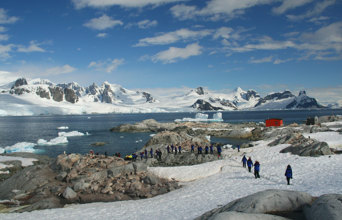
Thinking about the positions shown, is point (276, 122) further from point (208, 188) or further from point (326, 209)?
point (326, 209)

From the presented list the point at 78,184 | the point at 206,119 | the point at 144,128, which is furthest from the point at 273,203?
the point at 206,119

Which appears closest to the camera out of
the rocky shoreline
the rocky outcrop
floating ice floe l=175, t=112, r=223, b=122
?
the rocky shoreline

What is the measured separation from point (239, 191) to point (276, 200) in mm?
8632

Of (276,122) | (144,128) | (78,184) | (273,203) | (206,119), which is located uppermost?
(276,122)

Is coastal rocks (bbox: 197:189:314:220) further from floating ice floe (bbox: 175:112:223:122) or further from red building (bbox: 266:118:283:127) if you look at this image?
floating ice floe (bbox: 175:112:223:122)

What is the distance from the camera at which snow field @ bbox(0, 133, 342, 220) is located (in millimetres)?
15898

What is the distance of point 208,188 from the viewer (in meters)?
20.2

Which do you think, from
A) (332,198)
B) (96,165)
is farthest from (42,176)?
(332,198)

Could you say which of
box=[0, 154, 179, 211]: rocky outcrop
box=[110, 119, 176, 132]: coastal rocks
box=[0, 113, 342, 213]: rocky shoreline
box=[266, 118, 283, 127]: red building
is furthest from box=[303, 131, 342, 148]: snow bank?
box=[110, 119, 176, 132]: coastal rocks

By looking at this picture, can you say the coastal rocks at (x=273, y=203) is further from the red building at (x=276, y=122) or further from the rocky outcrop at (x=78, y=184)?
the red building at (x=276, y=122)

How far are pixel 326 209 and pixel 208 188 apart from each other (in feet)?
40.3

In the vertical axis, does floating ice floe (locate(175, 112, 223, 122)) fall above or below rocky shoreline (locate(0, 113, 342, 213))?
above

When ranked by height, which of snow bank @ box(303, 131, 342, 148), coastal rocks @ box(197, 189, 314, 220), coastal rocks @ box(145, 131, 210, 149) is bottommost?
coastal rocks @ box(145, 131, 210, 149)

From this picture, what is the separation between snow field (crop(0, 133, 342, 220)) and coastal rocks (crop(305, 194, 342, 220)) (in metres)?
6.52
